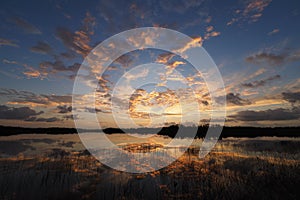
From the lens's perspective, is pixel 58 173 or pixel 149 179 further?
pixel 58 173

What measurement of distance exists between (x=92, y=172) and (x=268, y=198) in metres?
11.1

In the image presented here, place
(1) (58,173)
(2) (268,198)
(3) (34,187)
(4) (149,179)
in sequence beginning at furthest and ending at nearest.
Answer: (1) (58,173) < (4) (149,179) < (3) (34,187) < (2) (268,198)

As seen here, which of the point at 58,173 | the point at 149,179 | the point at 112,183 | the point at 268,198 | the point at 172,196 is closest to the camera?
the point at 268,198

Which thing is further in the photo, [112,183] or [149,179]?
[149,179]

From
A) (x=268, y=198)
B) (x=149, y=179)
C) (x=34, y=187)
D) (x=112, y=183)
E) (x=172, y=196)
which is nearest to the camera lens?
(x=268, y=198)

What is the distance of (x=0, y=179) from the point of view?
11.2 meters

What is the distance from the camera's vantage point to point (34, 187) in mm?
10117

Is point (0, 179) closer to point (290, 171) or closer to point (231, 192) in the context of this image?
point (231, 192)

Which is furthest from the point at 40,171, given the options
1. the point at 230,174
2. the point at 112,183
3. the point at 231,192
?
the point at 230,174

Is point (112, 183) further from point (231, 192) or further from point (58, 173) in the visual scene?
point (231, 192)

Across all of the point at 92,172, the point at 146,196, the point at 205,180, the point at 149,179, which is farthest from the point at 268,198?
the point at 92,172

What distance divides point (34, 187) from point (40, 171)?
3549mm

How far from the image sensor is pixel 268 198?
8.45 metres

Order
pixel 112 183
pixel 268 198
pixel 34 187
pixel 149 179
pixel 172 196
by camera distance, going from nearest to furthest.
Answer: pixel 268 198
pixel 172 196
pixel 34 187
pixel 112 183
pixel 149 179
